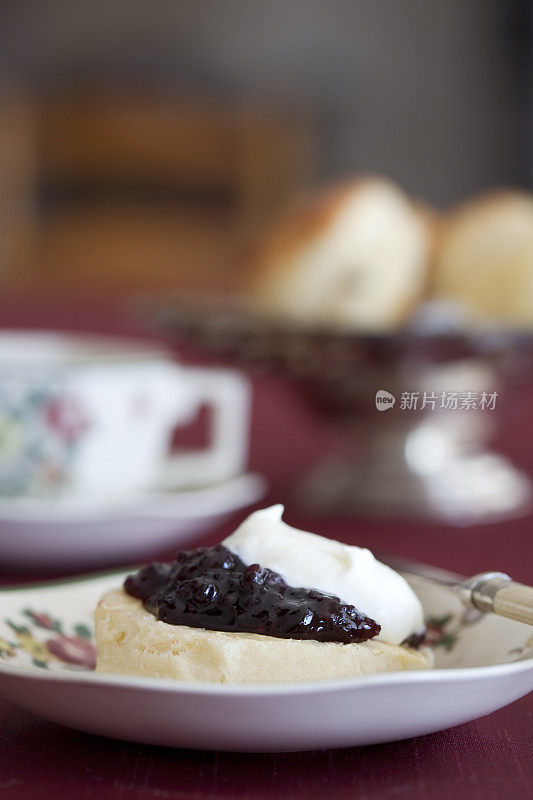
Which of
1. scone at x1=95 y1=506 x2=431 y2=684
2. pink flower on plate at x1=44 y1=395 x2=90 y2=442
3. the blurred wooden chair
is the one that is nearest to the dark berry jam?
scone at x1=95 y1=506 x2=431 y2=684

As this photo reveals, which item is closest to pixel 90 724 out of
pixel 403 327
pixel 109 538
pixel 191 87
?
pixel 109 538

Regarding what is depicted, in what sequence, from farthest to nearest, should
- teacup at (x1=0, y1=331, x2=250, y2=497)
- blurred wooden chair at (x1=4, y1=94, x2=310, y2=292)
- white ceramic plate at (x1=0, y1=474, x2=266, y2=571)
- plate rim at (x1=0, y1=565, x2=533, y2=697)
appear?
blurred wooden chair at (x1=4, y1=94, x2=310, y2=292) < teacup at (x1=0, y1=331, x2=250, y2=497) < white ceramic plate at (x1=0, y1=474, x2=266, y2=571) < plate rim at (x1=0, y1=565, x2=533, y2=697)

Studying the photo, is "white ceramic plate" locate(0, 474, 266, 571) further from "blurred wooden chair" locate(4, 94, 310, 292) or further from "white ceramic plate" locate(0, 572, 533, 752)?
"blurred wooden chair" locate(4, 94, 310, 292)

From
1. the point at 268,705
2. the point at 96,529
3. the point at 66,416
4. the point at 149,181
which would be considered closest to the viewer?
the point at 268,705

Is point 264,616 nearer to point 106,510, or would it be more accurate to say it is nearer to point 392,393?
point 106,510

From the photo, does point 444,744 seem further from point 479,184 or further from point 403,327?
point 479,184

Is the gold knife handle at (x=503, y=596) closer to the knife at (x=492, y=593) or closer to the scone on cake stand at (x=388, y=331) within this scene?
the knife at (x=492, y=593)

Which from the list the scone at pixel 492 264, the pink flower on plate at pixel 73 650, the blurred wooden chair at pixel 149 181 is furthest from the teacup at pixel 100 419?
the blurred wooden chair at pixel 149 181

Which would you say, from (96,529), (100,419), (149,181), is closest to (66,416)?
(100,419)
